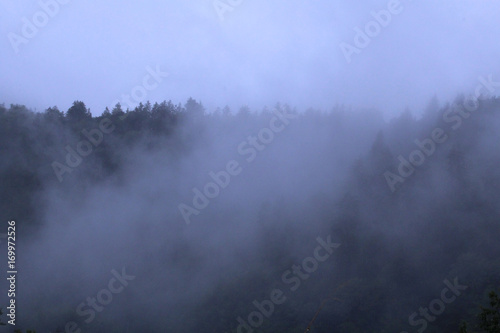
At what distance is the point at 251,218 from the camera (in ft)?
127

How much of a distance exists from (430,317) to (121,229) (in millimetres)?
22742

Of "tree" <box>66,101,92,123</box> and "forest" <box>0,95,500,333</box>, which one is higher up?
"tree" <box>66,101,92,123</box>

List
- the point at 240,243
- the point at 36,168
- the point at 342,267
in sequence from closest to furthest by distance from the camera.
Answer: the point at 342,267
the point at 240,243
the point at 36,168

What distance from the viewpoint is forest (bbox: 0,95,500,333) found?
92.4ft

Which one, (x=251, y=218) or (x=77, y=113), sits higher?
(x=77, y=113)

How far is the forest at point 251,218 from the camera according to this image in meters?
28.2

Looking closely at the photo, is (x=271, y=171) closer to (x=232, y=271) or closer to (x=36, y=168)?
(x=232, y=271)

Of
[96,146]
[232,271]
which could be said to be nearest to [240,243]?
[232,271]

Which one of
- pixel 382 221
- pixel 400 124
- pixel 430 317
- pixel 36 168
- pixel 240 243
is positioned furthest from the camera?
pixel 400 124

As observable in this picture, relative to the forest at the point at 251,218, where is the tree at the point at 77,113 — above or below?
above

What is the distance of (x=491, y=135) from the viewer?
1551 inches

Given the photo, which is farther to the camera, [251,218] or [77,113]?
[77,113]

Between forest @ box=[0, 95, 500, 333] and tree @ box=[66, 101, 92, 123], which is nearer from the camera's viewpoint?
forest @ box=[0, 95, 500, 333]

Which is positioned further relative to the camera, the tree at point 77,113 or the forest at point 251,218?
the tree at point 77,113
